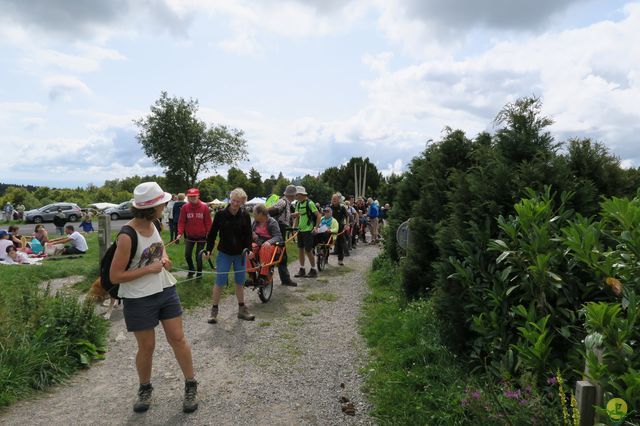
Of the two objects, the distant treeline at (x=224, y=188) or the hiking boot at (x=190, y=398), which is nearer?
the hiking boot at (x=190, y=398)

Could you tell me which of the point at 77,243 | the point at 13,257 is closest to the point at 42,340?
the point at 13,257

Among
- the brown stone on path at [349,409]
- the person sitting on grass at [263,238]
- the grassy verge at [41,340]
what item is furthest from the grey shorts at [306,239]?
the brown stone on path at [349,409]

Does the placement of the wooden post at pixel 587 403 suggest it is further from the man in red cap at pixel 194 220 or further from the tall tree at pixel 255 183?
the tall tree at pixel 255 183

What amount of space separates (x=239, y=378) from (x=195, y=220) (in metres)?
4.43

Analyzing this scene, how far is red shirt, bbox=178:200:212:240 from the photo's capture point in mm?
8508

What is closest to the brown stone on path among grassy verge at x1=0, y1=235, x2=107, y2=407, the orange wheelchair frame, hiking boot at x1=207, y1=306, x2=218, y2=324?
grassy verge at x1=0, y1=235, x2=107, y2=407

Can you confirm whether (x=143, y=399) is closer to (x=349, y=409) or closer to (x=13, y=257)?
(x=349, y=409)

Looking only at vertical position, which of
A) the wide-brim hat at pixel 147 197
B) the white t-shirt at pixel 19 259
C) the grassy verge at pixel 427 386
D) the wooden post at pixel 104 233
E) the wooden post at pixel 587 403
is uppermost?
the wide-brim hat at pixel 147 197

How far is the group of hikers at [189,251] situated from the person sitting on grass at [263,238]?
0.02m

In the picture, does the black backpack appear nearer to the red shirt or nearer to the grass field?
the grass field

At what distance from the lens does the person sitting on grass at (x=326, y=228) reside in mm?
11117

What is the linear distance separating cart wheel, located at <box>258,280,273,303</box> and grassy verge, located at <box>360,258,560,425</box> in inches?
77.0

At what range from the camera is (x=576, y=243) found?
281cm

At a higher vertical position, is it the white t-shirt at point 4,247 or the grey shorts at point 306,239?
the grey shorts at point 306,239
